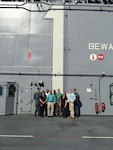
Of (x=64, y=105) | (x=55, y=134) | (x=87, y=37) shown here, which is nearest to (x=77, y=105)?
(x=64, y=105)

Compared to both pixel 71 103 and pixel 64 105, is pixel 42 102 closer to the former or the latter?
pixel 64 105

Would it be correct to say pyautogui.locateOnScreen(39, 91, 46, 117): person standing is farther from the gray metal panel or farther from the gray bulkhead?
the gray metal panel

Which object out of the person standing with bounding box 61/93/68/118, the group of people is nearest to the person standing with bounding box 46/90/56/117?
the group of people

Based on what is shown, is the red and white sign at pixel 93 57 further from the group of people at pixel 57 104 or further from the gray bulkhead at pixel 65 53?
the group of people at pixel 57 104

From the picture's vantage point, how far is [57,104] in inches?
583

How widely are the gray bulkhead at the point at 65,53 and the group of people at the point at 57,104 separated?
50 cm

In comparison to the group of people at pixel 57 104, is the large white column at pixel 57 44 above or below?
above

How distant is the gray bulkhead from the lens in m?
15.3

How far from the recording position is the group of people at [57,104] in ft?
47.4

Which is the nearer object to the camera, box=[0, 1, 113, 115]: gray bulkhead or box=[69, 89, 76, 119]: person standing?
box=[69, 89, 76, 119]: person standing

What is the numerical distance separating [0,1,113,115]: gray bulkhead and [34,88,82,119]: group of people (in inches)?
19.5

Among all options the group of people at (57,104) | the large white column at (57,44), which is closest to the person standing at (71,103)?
the group of people at (57,104)

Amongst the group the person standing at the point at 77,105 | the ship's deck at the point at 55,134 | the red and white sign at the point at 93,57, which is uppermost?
the red and white sign at the point at 93,57

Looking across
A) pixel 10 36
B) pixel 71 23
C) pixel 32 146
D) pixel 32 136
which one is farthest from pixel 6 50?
pixel 32 146
